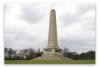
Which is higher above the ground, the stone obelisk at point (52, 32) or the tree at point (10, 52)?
the stone obelisk at point (52, 32)

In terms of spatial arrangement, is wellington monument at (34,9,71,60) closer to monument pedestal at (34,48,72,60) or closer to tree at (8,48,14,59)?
monument pedestal at (34,48,72,60)

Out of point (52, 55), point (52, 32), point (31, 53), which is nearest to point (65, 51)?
point (52, 55)

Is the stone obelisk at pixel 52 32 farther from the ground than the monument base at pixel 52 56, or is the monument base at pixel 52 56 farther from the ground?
the stone obelisk at pixel 52 32

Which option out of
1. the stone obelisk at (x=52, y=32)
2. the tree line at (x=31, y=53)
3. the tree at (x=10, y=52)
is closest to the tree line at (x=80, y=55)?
the tree line at (x=31, y=53)

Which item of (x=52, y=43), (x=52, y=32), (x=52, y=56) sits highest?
(x=52, y=32)

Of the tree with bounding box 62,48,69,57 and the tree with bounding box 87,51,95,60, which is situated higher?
the tree with bounding box 62,48,69,57

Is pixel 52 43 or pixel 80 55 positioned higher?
pixel 52 43

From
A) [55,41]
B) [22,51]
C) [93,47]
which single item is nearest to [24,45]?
[22,51]

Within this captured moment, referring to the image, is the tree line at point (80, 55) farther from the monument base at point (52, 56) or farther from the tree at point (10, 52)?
the tree at point (10, 52)

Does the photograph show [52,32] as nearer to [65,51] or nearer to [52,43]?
[52,43]

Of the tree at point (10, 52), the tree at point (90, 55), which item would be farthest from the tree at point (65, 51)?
the tree at point (10, 52)

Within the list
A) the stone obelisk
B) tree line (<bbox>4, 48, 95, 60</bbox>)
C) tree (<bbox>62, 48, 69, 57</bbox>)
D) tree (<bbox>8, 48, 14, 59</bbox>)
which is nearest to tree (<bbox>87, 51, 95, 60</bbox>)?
tree line (<bbox>4, 48, 95, 60</bbox>)

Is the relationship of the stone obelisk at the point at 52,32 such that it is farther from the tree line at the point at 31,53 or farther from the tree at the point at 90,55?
the tree at the point at 90,55

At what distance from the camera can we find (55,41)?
24.3ft
